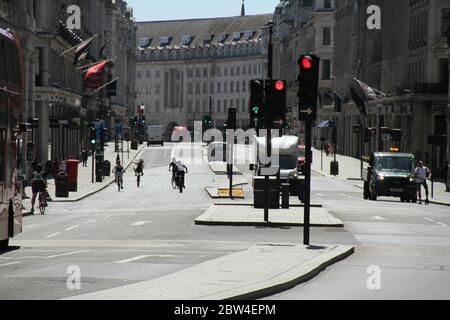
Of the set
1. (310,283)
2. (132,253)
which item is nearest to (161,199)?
(132,253)

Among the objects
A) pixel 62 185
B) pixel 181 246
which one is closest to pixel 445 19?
pixel 62 185

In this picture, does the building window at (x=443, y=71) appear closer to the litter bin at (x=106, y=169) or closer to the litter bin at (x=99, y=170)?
the litter bin at (x=106, y=169)

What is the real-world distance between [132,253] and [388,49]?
8228 cm

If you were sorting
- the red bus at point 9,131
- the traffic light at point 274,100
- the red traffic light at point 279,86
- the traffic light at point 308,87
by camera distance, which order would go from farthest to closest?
the traffic light at point 274,100
the red traffic light at point 279,86
the traffic light at point 308,87
the red bus at point 9,131

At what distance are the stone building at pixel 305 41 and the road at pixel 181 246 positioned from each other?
337 ft

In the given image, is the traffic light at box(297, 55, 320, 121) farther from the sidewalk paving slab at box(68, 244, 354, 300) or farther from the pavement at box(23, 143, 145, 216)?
the pavement at box(23, 143, 145, 216)

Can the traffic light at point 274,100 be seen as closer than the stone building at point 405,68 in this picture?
Yes

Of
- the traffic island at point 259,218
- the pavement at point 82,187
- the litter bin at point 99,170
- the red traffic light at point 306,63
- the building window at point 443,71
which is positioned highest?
the building window at point 443,71

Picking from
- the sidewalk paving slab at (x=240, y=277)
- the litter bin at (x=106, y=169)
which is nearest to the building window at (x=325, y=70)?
the litter bin at (x=106, y=169)

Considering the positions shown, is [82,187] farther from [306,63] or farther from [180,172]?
[306,63]

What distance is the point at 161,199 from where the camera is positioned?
56.0 meters

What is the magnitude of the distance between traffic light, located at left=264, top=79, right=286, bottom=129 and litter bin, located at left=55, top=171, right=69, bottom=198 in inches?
936

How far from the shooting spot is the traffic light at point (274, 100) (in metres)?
32.8
